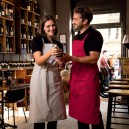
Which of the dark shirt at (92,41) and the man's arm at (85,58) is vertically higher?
the dark shirt at (92,41)

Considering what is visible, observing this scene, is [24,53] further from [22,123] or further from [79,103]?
[79,103]

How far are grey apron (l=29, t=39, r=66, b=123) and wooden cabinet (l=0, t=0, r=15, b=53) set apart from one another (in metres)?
3.45

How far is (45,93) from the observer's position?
2.32 metres

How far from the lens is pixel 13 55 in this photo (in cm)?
633

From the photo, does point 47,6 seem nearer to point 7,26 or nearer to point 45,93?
point 7,26

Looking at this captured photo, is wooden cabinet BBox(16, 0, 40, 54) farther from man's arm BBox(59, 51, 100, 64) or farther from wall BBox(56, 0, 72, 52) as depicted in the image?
man's arm BBox(59, 51, 100, 64)

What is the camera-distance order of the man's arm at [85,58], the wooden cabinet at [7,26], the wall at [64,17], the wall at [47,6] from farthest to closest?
the wall at [64,17] < the wall at [47,6] < the wooden cabinet at [7,26] < the man's arm at [85,58]

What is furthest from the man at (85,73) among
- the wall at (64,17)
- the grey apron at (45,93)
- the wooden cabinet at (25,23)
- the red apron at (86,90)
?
the wall at (64,17)

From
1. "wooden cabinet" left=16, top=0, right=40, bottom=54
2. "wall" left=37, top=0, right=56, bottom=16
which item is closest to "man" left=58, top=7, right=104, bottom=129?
"wooden cabinet" left=16, top=0, right=40, bottom=54

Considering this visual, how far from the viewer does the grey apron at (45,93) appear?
7.64ft

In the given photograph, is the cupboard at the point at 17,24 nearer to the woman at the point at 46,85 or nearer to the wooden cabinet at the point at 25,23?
the wooden cabinet at the point at 25,23

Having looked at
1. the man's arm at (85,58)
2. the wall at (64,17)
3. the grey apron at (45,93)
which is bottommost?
the grey apron at (45,93)

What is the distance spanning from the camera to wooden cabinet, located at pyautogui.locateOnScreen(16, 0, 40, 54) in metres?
6.19

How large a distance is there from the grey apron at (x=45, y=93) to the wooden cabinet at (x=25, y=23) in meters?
4.02
